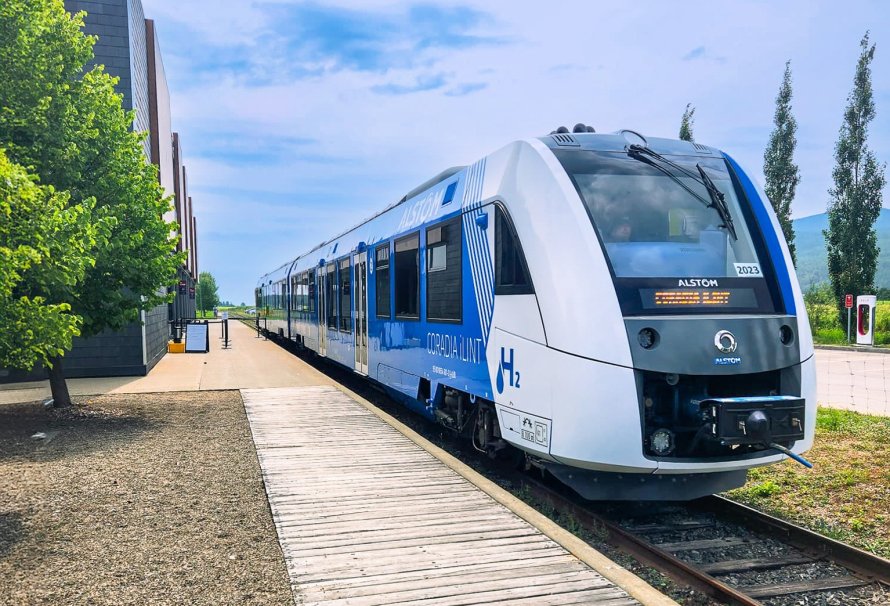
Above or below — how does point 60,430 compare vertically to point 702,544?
above

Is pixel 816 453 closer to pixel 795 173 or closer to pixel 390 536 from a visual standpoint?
pixel 390 536

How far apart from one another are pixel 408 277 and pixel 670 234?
434 cm

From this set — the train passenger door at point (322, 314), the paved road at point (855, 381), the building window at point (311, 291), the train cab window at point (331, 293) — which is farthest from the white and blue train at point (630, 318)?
the building window at point (311, 291)

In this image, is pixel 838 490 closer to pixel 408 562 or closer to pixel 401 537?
pixel 401 537

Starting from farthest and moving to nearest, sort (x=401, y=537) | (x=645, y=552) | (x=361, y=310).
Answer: (x=361, y=310), (x=645, y=552), (x=401, y=537)

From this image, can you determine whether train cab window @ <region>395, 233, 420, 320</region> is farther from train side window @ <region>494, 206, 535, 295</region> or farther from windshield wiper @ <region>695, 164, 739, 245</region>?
windshield wiper @ <region>695, 164, 739, 245</region>

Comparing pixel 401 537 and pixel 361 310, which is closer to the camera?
pixel 401 537

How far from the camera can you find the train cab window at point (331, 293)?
A: 51.5ft

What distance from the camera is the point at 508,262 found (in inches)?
249

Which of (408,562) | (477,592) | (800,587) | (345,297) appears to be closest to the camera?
(477,592)

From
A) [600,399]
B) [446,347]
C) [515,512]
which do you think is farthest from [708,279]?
[446,347]

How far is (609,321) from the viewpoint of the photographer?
529 centimetres

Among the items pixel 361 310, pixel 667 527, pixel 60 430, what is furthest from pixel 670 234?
pixel 60 430

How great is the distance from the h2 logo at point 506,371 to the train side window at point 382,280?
4288mm
